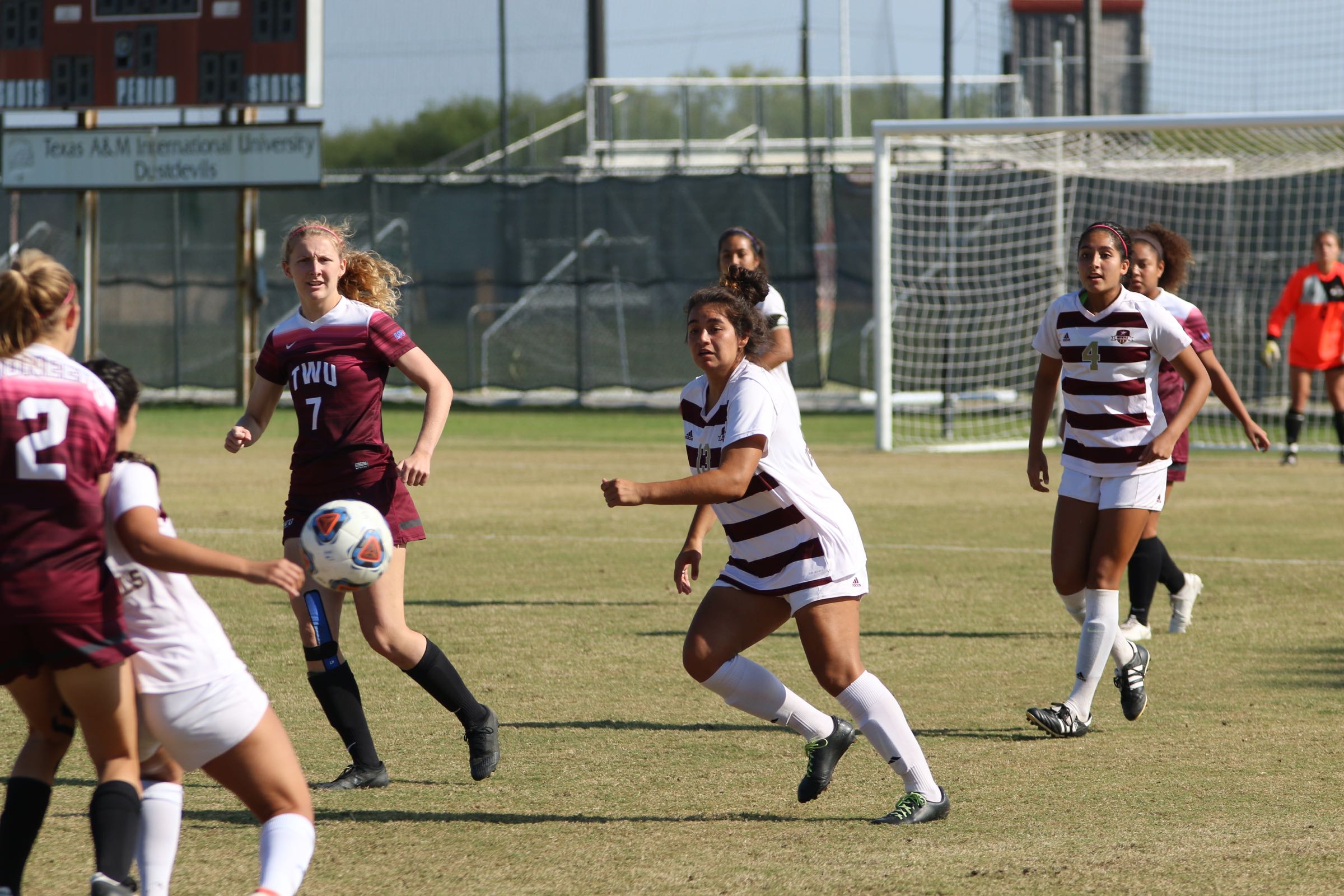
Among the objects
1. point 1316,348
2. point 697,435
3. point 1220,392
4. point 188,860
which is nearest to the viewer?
point 188,860

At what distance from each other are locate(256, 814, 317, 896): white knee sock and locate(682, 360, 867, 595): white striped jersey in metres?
1.60

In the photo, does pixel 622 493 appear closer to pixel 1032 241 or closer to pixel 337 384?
pixel 337 384

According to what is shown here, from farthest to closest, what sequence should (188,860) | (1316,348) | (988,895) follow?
1. (1316,348)
2. (188,860)
3. (988,895)

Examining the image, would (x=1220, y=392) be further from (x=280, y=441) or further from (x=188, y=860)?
(x=280, y=441)

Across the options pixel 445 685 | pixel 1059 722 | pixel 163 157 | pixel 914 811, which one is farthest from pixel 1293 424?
pixel 163 157

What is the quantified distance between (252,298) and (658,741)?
19188mm

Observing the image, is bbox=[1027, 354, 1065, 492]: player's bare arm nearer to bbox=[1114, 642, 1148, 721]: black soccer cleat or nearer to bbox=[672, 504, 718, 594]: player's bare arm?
bbox=[1114, 642, 1148, 721]: black soccer cleat

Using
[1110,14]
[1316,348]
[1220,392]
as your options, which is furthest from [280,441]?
[1110,14]

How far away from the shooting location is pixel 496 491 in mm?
13961

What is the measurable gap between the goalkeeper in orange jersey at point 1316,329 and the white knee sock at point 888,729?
11.9 m

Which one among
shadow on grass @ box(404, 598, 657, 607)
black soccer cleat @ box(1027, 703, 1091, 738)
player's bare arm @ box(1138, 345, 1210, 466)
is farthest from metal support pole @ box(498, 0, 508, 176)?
black soccer cleat @ box(1027, 703, 1091, 738)

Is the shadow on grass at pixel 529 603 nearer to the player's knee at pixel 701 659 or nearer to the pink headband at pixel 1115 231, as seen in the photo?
the pink headband at pixel 1115 231

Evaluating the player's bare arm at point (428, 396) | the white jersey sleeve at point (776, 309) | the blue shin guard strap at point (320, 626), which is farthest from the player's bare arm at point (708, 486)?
the white jersey sleeve at point (776, 309)

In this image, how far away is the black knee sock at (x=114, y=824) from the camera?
11.4ft
